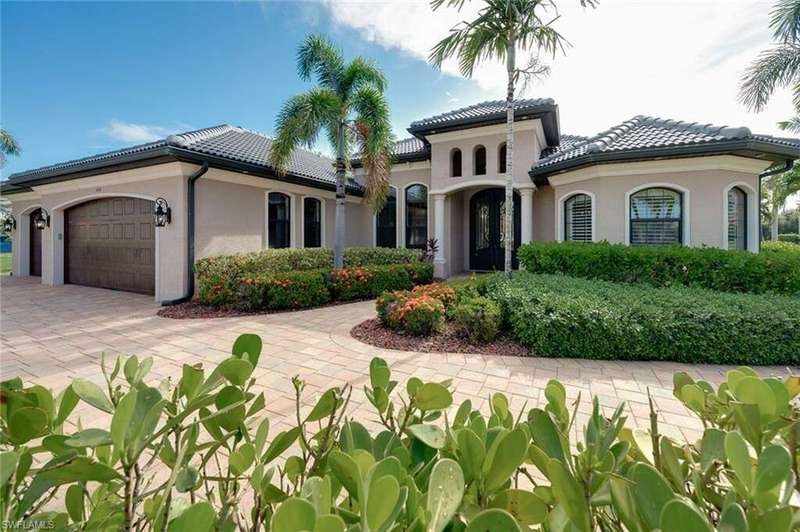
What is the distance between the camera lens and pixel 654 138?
9.77 m

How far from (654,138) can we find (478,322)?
8.36 meters

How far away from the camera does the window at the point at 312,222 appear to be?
13.6 m

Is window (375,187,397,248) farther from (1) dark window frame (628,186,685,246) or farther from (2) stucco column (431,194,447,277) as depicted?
(1) dark window frame (628,186,685,246)

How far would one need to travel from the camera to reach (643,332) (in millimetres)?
5113

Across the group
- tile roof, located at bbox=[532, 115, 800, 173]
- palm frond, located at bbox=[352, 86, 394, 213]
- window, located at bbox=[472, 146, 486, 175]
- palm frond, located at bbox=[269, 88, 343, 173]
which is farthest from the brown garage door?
tile roof, located at bbox=[532, 115, 800, 173]

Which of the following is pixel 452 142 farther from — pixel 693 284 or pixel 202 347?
pixel 202 347

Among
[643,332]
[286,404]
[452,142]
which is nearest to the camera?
[286,404]

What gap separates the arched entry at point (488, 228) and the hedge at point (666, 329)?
8.37 meters

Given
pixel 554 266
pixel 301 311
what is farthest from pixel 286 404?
pixel 554 266

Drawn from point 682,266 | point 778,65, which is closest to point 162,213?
point 682,266

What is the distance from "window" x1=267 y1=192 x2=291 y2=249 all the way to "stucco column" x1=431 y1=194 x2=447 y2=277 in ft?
18.1

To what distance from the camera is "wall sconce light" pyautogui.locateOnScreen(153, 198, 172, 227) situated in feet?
31.0

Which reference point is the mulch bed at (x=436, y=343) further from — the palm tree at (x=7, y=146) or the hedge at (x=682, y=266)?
the palm tree at (x=7, y=146)

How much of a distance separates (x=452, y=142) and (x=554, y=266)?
6322 millimetres
